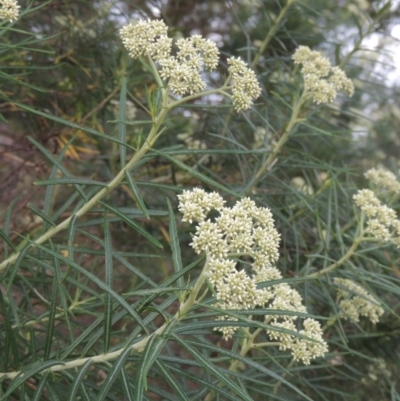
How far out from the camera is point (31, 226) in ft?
7.51

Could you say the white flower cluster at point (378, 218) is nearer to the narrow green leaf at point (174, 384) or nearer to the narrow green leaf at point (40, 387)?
the narrow green leaf at point (174, 384)

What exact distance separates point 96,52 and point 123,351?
→ 64.8 inches

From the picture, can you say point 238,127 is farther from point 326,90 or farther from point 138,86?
point 326,90

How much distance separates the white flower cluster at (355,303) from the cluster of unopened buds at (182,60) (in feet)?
2.38

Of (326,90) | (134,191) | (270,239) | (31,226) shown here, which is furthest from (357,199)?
(31,226)

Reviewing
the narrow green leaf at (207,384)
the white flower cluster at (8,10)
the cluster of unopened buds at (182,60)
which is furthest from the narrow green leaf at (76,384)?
the white flower cluster at (8,10)

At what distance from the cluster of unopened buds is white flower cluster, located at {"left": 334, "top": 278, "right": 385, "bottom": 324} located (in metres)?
0.73

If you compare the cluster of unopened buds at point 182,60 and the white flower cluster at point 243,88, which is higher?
the cluster of unopened buds at point 182,60

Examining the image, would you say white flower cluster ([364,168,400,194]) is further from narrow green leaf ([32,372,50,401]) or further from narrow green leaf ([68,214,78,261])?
narrow green leaf ([32,372,50,401])

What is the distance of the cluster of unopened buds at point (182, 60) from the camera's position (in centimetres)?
122

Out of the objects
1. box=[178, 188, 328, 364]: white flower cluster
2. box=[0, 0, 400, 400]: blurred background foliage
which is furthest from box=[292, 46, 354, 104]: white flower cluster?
→ box=[178, 188, 328, 364]: white flower cluster

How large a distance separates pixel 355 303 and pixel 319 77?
700 mm

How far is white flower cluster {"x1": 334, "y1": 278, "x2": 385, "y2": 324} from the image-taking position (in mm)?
1748

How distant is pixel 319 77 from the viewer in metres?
1.83
